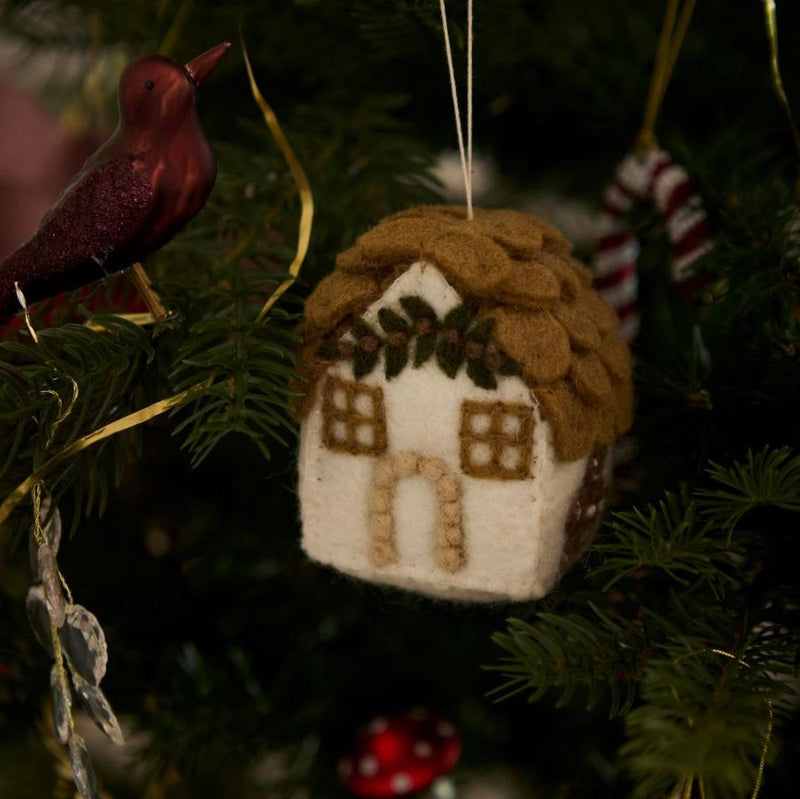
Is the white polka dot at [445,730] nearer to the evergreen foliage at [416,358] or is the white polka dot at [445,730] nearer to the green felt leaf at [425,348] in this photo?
the evergreen foliage at [416,358]

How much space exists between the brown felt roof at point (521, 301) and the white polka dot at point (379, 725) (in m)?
0.37

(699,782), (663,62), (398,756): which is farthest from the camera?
(398,756)

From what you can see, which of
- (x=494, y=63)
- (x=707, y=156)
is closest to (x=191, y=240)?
(x=494, y=63)

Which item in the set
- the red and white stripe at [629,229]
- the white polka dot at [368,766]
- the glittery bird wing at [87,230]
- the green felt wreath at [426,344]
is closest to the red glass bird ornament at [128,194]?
the glittery bird wing at [87,230]

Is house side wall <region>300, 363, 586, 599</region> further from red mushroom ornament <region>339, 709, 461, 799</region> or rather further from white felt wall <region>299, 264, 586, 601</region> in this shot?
red mushroom ornament <region>339, 709, 461, 799</region>

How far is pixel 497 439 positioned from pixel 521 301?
7cm

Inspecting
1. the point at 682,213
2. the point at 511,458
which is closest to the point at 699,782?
the point at 511,458

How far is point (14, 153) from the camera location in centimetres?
105

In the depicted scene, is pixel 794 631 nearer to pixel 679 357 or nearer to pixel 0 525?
pixel 679 357

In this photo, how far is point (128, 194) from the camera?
397 millimetres

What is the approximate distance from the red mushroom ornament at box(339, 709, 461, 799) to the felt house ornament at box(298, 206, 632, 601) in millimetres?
289

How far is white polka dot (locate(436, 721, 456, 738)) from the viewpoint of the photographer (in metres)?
0.71

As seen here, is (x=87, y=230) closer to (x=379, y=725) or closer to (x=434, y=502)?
(x=434, y=502)

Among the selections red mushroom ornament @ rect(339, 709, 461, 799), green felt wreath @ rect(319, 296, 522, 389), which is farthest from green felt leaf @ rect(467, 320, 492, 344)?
red mushroom ornament @ rect(339, 709, 461, 799)
